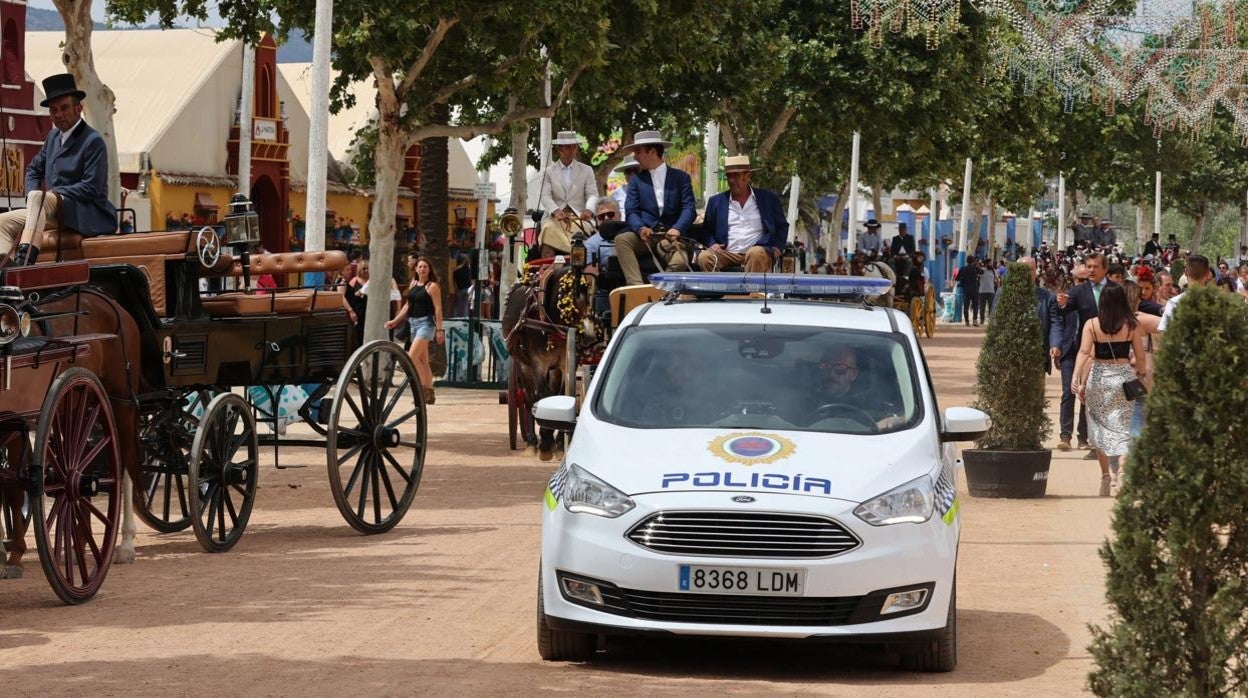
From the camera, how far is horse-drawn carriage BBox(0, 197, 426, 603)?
35.1 feet

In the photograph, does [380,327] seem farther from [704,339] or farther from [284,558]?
[704,339]

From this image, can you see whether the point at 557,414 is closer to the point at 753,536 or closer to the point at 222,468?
the point at 753,536

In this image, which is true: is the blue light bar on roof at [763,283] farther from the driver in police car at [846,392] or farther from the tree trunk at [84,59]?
the tree trunk at [84,59]

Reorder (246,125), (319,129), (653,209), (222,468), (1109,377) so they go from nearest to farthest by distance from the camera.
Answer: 1. (222,468)
2. (653,209)
3. (1109,377)
4. (319,129)
5. (246,125)

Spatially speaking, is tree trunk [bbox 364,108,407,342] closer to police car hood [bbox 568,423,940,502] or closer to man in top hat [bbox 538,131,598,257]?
man in top hat [bbox 538,131,598,257]

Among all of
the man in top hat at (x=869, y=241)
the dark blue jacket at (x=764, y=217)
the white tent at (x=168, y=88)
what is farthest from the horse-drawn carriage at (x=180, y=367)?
the man in top hat at (x=869, y=241)

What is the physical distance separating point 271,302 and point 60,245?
1709 millimetres

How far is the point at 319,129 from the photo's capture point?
82.4 ft

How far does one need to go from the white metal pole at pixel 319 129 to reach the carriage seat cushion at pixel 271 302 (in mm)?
9589

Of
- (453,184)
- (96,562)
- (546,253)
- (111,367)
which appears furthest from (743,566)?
(453,184)

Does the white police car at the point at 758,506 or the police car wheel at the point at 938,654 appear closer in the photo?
the white police car at the point at 758,506

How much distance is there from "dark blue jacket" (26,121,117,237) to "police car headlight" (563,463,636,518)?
466 centimetres

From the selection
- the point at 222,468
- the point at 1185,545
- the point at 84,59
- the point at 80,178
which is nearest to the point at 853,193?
the point at 84,59

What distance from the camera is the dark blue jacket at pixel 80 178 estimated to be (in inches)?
489
